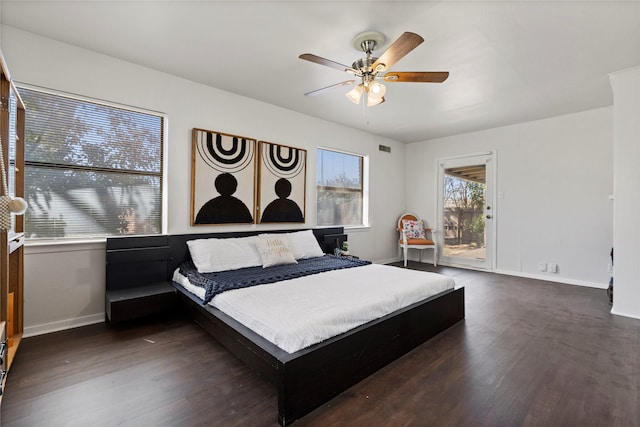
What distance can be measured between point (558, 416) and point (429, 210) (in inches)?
188

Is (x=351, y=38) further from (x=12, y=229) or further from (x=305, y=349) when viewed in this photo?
(x=12, y=229)

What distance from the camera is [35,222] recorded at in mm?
2633

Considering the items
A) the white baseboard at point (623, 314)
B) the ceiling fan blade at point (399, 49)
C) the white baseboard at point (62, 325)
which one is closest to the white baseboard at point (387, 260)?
the white baseboard at point (623, 314)

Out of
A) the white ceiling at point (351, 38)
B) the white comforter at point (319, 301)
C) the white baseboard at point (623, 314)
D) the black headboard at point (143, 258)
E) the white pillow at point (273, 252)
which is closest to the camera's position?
the white comforter at point (319, 301)

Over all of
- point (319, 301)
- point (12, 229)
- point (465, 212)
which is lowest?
point (319, 301)

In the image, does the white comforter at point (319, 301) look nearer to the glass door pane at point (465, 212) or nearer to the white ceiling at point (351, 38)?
the white ceiling at point (351, 38)

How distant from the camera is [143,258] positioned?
3041 mm

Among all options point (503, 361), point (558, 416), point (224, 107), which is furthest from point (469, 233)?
point (224, 107)

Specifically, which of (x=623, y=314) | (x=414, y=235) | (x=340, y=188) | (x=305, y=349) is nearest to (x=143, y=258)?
(x=305, y=349)

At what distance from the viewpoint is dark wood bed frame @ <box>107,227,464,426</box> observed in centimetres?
158

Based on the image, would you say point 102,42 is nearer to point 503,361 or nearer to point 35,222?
point 35,222

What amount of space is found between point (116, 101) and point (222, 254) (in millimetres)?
1843

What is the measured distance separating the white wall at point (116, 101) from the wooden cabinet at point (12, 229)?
0.28 meters

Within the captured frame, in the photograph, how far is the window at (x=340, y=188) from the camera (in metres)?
4.96
